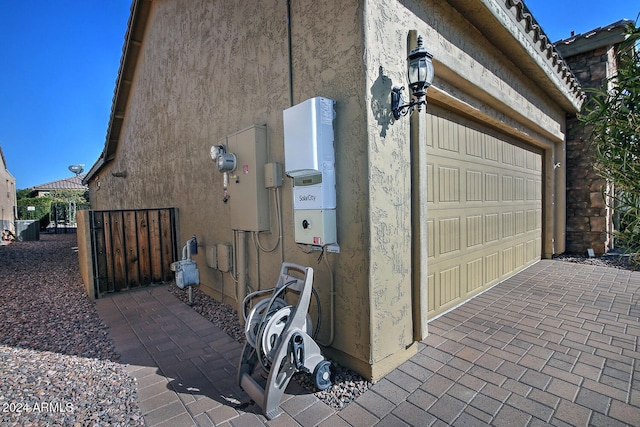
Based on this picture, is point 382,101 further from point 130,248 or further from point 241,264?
point 130,248

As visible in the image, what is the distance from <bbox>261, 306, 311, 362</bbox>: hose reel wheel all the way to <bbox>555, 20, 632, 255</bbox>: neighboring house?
769 cm

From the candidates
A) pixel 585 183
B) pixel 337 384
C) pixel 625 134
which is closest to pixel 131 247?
pixel 337 384

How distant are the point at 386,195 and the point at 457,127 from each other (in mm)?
2176

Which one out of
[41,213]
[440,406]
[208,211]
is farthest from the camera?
[41,213]

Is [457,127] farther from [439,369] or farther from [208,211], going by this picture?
[208,211]

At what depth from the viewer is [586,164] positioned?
7.04 meters

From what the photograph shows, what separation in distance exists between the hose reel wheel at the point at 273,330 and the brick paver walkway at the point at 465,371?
0.41 meters

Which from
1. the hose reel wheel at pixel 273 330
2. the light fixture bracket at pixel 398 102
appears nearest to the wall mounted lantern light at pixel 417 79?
the light fixture bracket at pixel 398 102

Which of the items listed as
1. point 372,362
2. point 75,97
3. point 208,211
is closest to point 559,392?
point 372,362

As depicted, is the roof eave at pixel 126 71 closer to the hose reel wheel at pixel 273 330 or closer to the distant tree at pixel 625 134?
the hose reel wheel at pixel 273 330

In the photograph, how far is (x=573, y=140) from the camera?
23.8 ft

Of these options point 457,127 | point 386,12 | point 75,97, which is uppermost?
point 75,97

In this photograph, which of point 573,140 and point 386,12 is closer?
point 386,12

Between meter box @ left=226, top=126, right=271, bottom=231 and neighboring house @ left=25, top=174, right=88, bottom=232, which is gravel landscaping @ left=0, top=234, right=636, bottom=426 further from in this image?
neighboring house @ left=25, top=174, right=88, bottom=232
